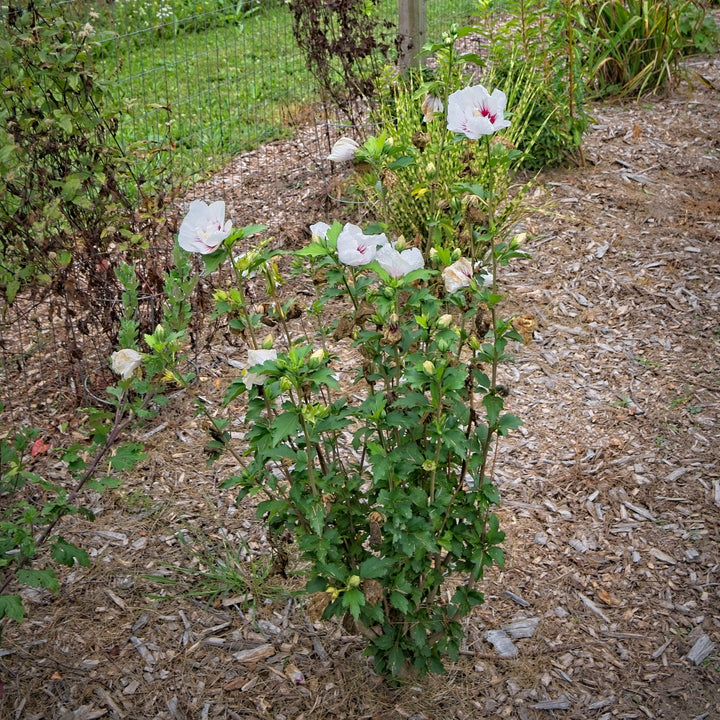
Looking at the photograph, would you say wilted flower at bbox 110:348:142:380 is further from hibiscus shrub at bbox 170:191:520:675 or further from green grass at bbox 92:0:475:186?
green grass at bbox 92:0:475:186

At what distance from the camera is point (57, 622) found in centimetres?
234

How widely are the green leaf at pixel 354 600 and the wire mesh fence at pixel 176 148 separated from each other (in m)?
1.70

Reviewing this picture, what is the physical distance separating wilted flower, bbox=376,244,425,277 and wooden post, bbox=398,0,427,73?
138 inches

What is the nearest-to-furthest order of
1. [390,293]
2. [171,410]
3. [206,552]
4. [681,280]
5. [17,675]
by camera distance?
1. [390,293]
2. [17,675]
3. [206,552]
4. [171,410]
5. [681,280]

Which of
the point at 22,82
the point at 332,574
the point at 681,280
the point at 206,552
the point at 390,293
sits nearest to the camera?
the point at 390,293

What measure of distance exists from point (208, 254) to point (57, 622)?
1.33m

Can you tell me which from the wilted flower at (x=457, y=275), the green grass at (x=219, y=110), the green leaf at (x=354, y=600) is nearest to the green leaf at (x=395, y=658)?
the green leaf at (x=354, y=600)

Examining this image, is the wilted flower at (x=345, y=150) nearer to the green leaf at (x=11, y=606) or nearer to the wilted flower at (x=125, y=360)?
the wilted flower at (x=125, y=360)

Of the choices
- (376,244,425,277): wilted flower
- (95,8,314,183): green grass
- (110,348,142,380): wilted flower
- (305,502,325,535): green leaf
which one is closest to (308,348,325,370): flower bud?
(376,244,425,277): wilted flower

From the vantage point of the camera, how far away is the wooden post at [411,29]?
482 cm

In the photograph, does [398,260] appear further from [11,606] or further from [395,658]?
[11,606]

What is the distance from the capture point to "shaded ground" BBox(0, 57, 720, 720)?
7.09 feet

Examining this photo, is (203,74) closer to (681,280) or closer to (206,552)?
(681,280)

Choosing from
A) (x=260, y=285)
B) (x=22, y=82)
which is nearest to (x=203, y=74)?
(x=260, y=285)
